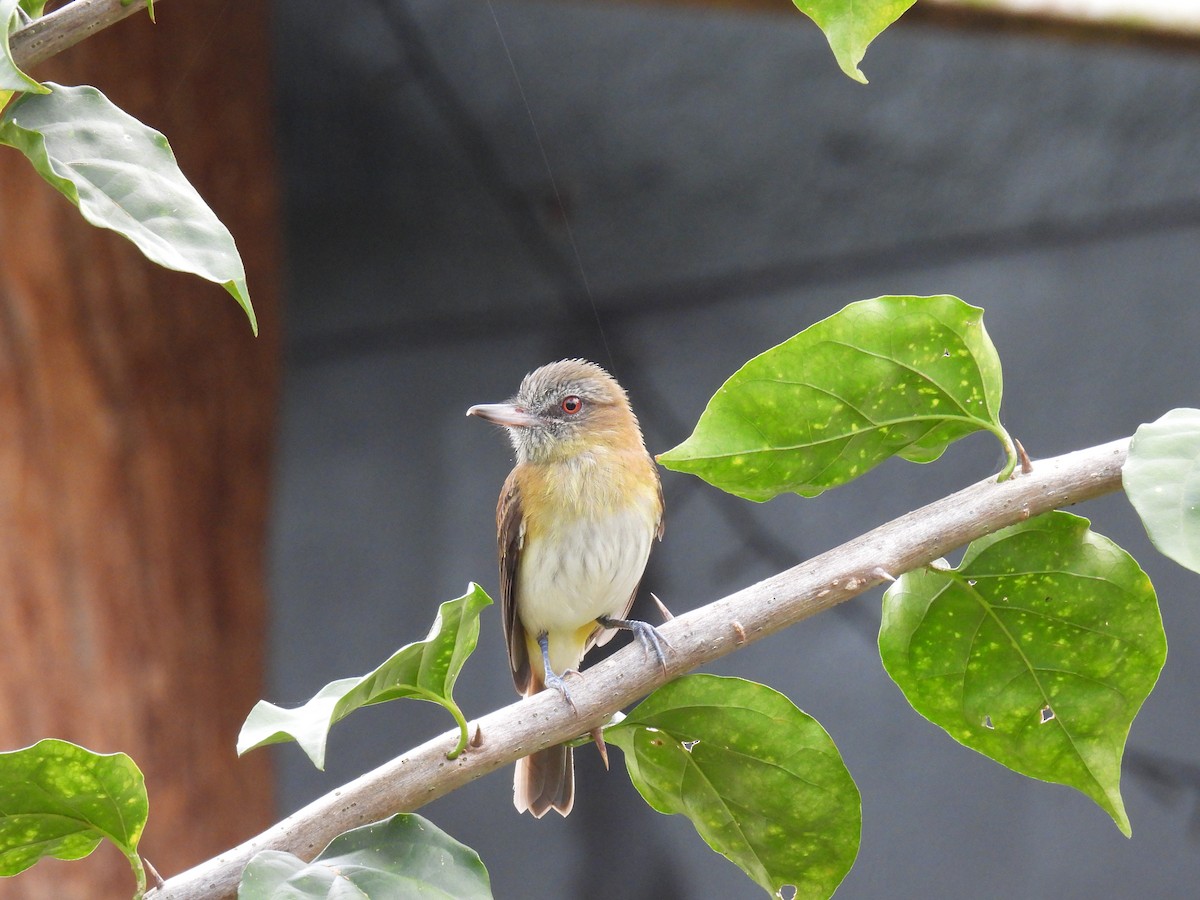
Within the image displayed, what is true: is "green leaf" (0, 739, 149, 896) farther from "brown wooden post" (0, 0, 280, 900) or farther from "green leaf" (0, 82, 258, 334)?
"brown wooden post" (0, 0, 280, 900)

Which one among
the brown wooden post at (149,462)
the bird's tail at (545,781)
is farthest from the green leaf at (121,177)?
the brown wooden post at (149,462)

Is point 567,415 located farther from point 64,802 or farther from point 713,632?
point 64,802

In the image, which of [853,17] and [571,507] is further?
[571,507]

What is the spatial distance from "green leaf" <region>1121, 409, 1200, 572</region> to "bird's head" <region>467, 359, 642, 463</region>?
1.40m

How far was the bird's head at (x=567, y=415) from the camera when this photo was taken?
2.04m

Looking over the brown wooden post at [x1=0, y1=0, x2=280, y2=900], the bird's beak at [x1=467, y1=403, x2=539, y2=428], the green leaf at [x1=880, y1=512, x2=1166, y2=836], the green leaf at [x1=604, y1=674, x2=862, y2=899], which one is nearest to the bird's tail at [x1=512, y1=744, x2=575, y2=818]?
the bird's beak at [x1=467, y1=403, x2=539, y2=428]

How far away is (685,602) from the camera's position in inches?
115

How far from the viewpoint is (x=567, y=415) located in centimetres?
207

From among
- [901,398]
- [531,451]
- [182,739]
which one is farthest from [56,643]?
[901,398]

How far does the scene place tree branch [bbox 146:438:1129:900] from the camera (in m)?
0.78

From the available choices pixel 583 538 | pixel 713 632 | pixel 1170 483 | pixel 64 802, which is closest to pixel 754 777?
pixel 713 632

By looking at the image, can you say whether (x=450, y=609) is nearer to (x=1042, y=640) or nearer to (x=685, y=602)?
(x=1042, y=640)

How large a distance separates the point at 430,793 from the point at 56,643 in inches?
85.4

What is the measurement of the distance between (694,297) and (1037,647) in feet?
7.29
